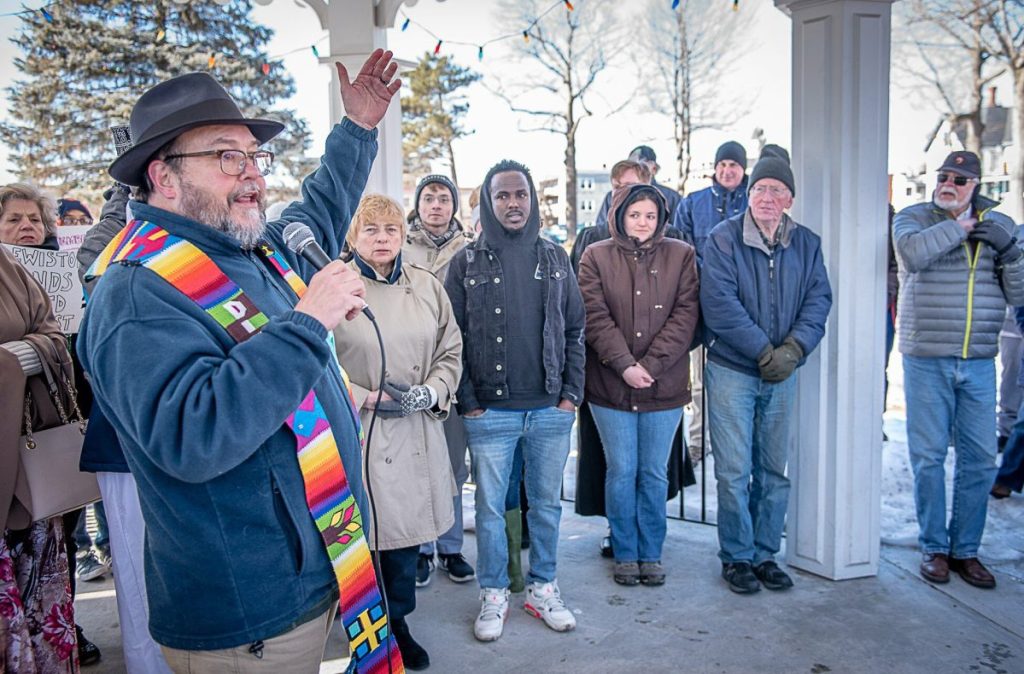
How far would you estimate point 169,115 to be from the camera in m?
1.81

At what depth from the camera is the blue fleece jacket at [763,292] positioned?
3.89 meters

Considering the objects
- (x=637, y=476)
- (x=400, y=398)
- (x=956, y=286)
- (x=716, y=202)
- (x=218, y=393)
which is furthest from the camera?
(x=716, y=202)

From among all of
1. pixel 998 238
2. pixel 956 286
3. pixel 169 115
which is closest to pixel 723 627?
pixel 956 286

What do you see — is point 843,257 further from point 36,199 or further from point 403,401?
point 36,199

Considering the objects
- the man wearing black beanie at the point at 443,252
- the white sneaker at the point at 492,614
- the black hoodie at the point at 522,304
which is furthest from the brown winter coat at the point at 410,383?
the man wearing black beanie at the point at 443,252

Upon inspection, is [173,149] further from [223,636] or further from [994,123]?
[994,123]

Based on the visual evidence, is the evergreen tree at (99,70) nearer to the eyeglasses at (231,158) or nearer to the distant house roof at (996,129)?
the distant house roof at (996,129)

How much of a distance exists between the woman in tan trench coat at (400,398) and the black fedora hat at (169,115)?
146cm

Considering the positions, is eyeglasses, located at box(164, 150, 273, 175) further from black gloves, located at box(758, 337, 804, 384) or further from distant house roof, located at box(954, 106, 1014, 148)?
distant house roof, located at box(954, 106, 1014, 148)

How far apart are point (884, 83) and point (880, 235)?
746 millimetres

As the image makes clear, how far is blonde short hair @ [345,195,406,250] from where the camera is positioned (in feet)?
11.2

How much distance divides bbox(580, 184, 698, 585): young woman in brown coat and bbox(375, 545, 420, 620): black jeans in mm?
1255

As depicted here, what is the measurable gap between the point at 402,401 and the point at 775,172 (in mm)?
2189

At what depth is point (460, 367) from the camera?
3.56 meters
